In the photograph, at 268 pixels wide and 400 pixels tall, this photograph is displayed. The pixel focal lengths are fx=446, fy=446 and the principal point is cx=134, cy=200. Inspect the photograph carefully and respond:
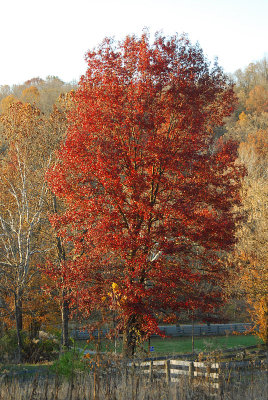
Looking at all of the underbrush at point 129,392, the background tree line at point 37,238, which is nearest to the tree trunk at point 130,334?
the background tree line at point 37,238

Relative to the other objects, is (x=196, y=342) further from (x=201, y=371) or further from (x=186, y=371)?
(x=201, y=371)

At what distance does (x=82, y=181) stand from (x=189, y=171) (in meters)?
3.23

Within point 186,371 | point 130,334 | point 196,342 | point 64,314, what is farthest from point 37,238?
point 186,371

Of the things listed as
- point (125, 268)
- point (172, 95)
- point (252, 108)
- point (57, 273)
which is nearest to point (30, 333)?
point (57, 273)

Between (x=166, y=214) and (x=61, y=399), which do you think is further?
(x=166, y=214)

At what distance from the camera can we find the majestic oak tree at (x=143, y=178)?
12719 mm

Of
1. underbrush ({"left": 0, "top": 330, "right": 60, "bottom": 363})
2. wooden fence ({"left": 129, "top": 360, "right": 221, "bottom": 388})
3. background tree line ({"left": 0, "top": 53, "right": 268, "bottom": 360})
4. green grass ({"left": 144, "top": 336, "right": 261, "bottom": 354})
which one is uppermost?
background tree line ({"left": 0, "top": 53, "right": 268, "bottom": 360})

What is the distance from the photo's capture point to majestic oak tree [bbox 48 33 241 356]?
1272 cm

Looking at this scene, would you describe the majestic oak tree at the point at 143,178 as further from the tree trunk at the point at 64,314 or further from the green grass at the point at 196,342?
the green grass at the point at 196,342

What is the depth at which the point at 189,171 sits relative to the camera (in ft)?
44.0

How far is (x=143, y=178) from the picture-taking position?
12.9 m

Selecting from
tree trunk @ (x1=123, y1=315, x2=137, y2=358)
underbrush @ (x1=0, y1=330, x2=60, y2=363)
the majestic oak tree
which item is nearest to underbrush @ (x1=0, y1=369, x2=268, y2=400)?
the majestic oak tree

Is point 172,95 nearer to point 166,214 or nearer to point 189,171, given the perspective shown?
point 189,171

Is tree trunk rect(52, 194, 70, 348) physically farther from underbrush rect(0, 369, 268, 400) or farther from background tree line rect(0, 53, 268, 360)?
underbrush rect(0, 369, 268, 400)
